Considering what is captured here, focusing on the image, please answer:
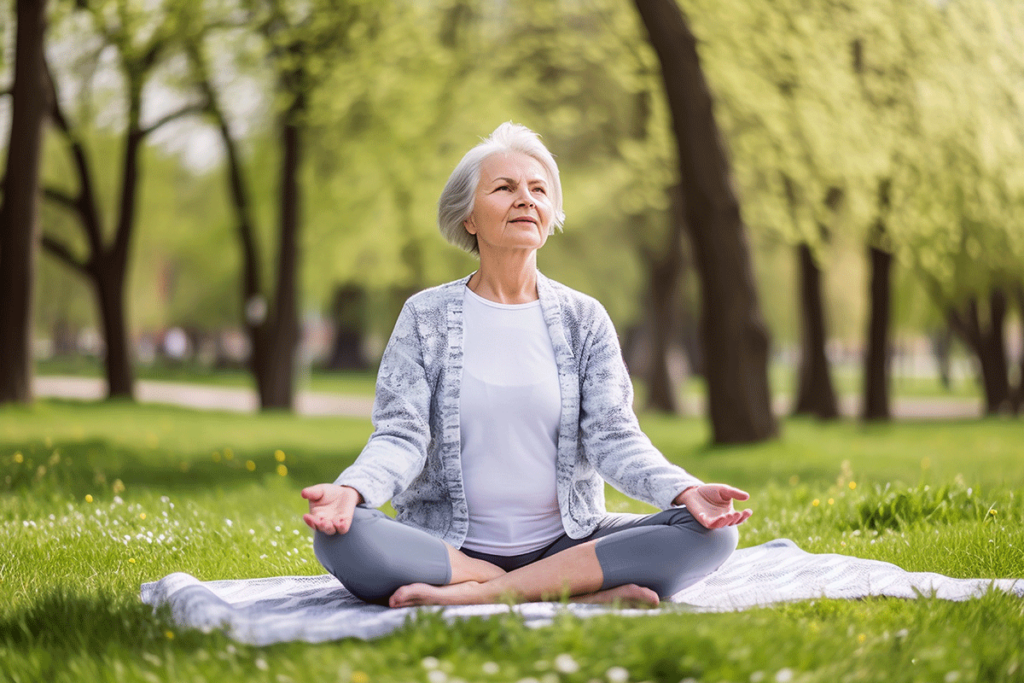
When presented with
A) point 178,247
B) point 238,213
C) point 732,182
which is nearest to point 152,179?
point 178,247

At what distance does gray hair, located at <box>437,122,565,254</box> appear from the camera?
3.95 m

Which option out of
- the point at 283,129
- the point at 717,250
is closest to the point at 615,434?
the point at 717,250

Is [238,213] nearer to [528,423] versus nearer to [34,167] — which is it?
[34,167]

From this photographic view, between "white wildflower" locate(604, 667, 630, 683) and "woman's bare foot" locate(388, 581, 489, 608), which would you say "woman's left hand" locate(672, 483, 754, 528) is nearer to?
"woman's bare foot" locate(388, 581, 489, 608)

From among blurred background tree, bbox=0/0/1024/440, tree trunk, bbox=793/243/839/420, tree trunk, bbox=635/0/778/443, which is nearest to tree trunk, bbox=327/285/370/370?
blurred background tree, bbox=0/0/1024/440

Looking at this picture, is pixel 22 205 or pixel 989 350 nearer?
pixel 22 205

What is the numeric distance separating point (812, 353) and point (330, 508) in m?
16.8

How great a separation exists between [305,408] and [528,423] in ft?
72.6

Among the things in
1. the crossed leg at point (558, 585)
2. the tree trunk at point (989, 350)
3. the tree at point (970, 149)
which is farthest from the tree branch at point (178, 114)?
the tree trunk at point (989, 350)

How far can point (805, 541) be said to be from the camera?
17.2ft

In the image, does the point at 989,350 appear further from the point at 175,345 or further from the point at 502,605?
the point at 175,345

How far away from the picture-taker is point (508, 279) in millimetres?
4012

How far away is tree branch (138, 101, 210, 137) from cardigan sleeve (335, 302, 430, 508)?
591 inches

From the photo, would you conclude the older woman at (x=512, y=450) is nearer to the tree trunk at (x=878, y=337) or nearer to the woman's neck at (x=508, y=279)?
the woman's neck at (x=508, y=279)
